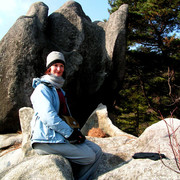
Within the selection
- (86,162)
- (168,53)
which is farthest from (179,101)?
(86,162)

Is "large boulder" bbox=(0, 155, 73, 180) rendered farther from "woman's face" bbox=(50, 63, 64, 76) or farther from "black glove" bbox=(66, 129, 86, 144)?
"woman's face" bbox=(50, 63, 64, 76)

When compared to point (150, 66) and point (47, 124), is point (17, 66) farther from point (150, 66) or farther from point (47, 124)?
point (150, 66)

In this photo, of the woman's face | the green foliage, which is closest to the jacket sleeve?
the woman's face

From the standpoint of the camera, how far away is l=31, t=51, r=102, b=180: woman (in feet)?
7.52

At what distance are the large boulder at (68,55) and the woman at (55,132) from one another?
3.07m

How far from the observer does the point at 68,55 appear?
624 cm

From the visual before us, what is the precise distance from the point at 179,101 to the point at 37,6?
7.03 m

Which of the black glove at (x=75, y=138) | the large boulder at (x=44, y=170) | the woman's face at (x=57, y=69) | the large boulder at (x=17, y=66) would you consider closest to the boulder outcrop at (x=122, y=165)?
the large boulder at (x=44, y=170)

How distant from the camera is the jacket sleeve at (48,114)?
2.27m

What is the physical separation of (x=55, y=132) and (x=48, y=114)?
0.73 feet

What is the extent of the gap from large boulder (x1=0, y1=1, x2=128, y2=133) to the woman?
10.1ft

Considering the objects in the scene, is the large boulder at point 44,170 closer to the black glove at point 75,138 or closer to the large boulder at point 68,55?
the black glove at point 75,138

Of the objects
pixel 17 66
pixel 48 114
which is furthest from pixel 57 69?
pixel 17 66

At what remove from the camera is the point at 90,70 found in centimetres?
686
